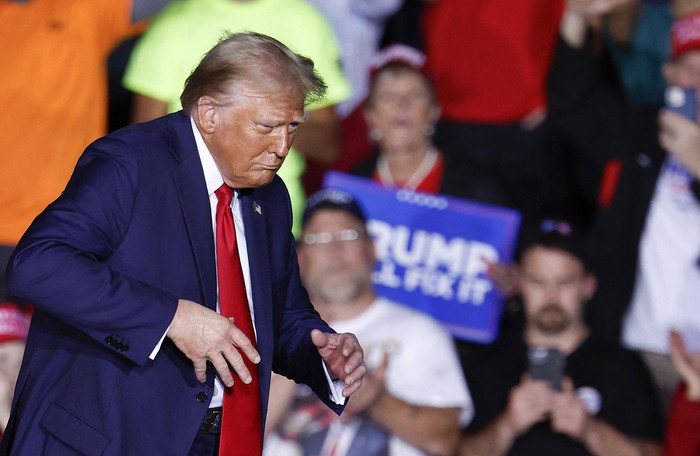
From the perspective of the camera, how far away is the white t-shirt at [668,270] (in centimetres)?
493

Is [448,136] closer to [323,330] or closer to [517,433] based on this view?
[517,433]

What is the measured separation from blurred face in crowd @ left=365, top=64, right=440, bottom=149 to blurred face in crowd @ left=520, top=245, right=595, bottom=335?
2.40 feet

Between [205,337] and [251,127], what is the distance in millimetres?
482

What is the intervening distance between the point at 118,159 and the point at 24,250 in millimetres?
280

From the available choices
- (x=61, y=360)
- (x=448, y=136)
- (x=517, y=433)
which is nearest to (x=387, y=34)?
(x=448, y=136)

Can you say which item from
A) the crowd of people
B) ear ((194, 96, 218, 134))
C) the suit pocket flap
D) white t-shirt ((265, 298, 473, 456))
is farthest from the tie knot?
white t-shirt ((265, 298, 473, 456))

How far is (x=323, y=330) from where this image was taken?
2.80m

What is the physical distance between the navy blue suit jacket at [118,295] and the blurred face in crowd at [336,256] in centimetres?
228

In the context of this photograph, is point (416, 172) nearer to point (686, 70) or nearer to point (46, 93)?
point (686, 70)

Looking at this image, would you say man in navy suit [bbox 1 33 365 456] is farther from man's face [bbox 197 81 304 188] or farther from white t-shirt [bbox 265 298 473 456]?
white t-shirt [bbox 265 298 473 456]

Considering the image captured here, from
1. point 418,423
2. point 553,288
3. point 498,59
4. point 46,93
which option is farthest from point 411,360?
point 46,93

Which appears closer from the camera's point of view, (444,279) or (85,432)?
(85,432)

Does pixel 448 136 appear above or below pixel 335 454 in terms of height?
above

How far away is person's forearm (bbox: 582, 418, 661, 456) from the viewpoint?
15.2 ft
